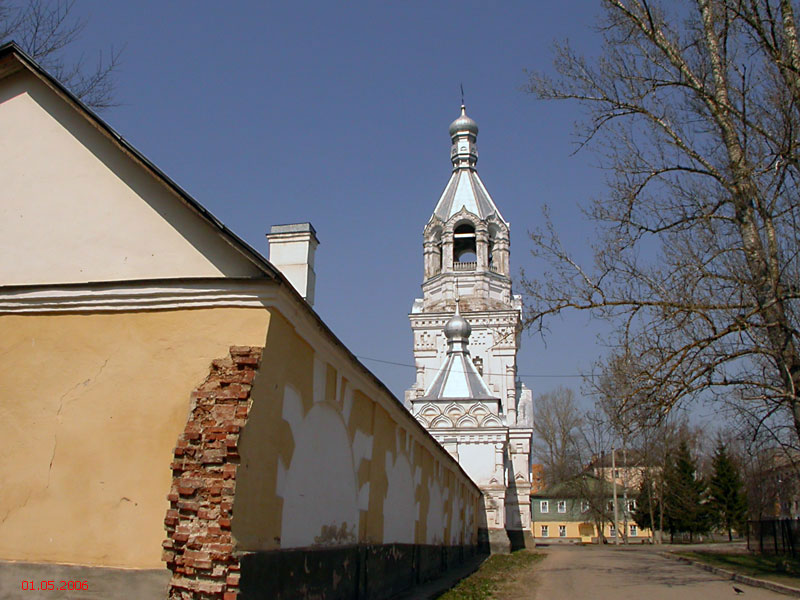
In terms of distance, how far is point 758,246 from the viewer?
43.4ft

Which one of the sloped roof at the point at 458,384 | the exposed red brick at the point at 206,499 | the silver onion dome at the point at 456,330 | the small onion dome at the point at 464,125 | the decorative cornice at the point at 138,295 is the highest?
the small onion dome at the point at 464,125

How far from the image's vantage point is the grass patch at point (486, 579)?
12.6 meters

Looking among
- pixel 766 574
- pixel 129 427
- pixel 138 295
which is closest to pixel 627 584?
pixel 766 574

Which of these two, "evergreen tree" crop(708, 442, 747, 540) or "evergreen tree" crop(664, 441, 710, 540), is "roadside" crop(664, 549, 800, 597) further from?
"evergreen tree" crop(708, 442, 747, 540)

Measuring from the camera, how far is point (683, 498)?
49156mm

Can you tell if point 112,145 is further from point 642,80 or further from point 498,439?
point 498,439

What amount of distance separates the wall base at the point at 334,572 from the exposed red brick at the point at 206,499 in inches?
8.5

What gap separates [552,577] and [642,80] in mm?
11398

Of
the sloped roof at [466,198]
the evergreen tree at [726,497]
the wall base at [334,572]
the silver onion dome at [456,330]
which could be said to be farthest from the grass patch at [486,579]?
the evergreen tree at [726,497]

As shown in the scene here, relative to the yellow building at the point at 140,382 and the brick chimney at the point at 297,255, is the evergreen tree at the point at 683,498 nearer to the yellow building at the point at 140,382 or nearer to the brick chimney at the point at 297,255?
the brick chimney at the point at 297,255

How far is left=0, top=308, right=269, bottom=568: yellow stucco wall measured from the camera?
6352mm

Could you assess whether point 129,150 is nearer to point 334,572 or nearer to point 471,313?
point 334,572
